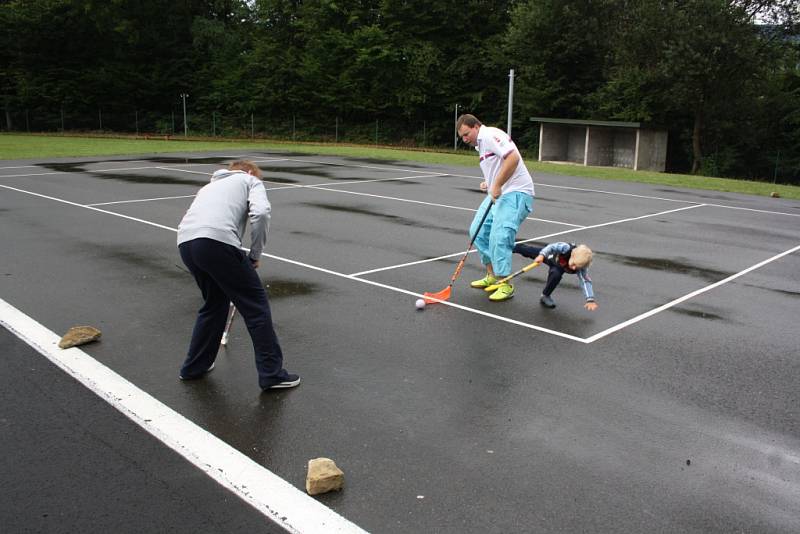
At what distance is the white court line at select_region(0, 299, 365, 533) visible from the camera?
12.8 feet

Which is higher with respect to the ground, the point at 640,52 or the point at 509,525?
the point at 640,52

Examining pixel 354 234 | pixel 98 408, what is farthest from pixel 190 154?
pixel 98 408

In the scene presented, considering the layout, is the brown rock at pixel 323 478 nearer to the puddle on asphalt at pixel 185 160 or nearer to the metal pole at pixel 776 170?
the puddle on asphalt at pixel 185 160

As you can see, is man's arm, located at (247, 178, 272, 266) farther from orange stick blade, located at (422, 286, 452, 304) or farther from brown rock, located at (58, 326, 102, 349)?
orange stick blade, located at (422, 286, 452, 304)

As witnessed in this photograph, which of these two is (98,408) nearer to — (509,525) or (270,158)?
(509,525)

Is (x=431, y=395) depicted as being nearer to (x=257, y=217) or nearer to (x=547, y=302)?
(x=257, y=217)

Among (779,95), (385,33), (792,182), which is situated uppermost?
(385,33)

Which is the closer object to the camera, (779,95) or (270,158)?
(270,158)

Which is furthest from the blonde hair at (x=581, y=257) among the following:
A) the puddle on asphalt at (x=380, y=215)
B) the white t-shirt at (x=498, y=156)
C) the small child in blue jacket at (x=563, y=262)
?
the puddle on asphalt at (x=380, y=215)

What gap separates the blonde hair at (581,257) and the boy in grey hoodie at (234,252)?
333 cm

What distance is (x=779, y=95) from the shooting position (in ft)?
135

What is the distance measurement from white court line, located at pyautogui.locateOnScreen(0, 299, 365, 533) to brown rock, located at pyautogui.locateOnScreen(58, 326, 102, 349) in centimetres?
7

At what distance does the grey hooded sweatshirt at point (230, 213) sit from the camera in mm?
5309

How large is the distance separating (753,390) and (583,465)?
2.18 meters
